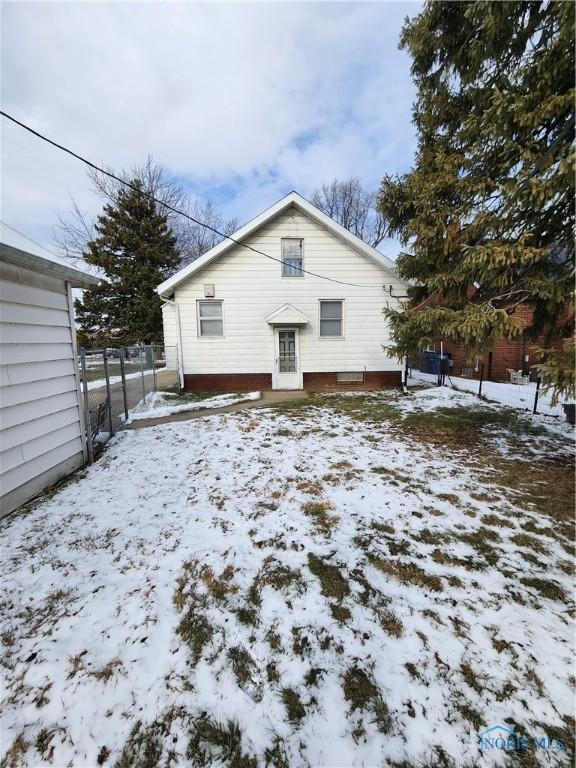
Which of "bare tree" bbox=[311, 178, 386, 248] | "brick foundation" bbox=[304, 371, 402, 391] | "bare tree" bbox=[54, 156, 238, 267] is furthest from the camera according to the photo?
"bare tree" bbox=[311, 178, 386, 248]

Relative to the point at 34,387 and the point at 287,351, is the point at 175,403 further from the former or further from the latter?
the point at 34,387

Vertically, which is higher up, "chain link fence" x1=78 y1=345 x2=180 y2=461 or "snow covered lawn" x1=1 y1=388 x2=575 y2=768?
"chain link fence" x1=78 y1=345 x2=180 y2=461

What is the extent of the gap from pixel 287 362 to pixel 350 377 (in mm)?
2183

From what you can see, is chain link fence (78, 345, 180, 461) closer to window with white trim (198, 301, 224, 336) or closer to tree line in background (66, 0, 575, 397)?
window with white trim (198, 301, 224, 336)

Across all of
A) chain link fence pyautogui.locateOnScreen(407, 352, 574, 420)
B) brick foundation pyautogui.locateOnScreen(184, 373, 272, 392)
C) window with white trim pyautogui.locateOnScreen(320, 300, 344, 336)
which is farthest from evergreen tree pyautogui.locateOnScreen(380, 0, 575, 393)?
brick foundation pyautogui.locateOnScreen(184, 373, 272, 392)

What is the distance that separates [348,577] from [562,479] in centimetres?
339

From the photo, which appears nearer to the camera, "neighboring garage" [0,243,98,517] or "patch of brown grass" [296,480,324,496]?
"neighboring garage" [0,243,98,517]

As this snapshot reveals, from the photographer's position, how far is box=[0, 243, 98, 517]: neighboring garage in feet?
11.0

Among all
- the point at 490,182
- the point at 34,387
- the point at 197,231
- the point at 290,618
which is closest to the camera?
the point at 290,618

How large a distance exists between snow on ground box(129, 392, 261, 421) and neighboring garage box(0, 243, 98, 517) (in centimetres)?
302

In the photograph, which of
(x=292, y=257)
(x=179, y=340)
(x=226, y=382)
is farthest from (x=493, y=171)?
(x=179, y=340)

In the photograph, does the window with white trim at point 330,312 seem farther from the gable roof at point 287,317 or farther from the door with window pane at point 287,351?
the door with window pane at point 287,351

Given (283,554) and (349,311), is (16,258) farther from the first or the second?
(349,311)

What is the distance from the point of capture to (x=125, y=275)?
20.9 metres
